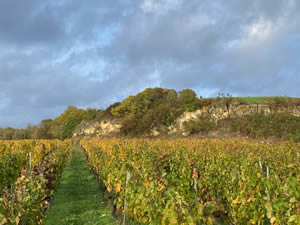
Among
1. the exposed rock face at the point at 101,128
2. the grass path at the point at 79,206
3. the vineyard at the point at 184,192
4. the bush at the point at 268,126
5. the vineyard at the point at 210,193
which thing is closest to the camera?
the vineyard at the point at 210,193

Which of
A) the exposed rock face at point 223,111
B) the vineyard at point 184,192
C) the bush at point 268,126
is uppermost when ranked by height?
the exposed rock face at point 223,111

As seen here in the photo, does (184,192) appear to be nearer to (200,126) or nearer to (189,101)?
(200,126)

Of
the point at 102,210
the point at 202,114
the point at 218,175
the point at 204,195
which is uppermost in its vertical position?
the point at 202,114

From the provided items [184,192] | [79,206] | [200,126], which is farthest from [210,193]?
[200,126]

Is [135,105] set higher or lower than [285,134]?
higher

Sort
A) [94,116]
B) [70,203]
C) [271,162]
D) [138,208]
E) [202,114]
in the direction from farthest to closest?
[94,116] → [202,114] → [70,203] → [271,162] → [138,208]

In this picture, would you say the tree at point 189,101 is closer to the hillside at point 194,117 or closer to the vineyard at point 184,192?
the hillside at point 194,117

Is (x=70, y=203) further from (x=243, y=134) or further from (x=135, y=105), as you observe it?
(x=135, y=105)

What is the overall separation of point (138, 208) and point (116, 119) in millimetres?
43665

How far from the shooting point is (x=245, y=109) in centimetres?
3238

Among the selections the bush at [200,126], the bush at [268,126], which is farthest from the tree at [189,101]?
the bush at [268,126]

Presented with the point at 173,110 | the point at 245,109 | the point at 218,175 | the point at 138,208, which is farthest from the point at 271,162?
the point at 173,110

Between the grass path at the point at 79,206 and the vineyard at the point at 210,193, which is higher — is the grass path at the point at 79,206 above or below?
below

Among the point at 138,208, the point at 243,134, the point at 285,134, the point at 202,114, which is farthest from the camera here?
the point at 202,114
